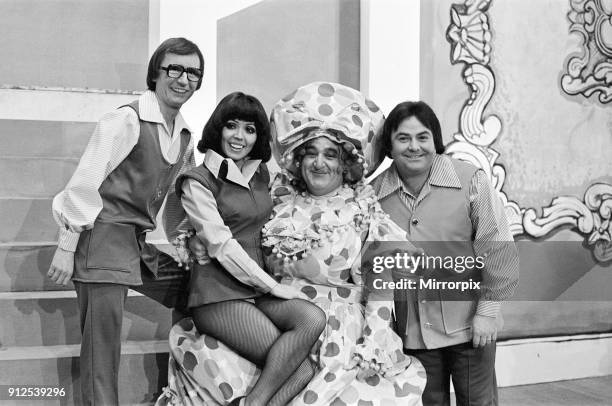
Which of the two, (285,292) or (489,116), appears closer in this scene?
(285,292)

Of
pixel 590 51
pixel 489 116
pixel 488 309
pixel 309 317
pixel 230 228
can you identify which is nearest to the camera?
pixel 309 317

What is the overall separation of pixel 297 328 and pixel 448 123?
1.72 meters

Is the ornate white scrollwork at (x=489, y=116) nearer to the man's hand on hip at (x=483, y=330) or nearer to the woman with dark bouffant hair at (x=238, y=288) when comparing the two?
the man's hand on hip at (x=483, y=330)

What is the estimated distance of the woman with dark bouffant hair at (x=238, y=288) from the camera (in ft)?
5.59

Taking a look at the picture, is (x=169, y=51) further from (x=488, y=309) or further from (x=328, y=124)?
(x=488, y=309)

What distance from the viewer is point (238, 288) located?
1785 mm

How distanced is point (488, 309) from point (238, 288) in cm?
79

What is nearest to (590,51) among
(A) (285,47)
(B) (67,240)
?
(A) (285,47)

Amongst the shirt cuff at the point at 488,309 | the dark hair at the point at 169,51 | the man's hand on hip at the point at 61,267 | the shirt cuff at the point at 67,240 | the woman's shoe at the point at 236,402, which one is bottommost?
the woman's shoe at the point at 236,402

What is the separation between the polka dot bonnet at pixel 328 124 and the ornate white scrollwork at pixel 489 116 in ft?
3.98

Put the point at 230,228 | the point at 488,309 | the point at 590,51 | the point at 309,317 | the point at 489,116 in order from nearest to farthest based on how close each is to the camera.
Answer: the point at 309,317 → the point at 230,228 → the point at 488,309 → the point at 489,116 → the point at 590,51

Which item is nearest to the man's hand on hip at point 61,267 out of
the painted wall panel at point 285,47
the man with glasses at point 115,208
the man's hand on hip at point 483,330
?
the man with glasses at point 115,208

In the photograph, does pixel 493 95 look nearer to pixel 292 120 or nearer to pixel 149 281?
pixel 292 120

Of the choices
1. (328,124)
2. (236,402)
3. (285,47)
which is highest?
(285,47)
